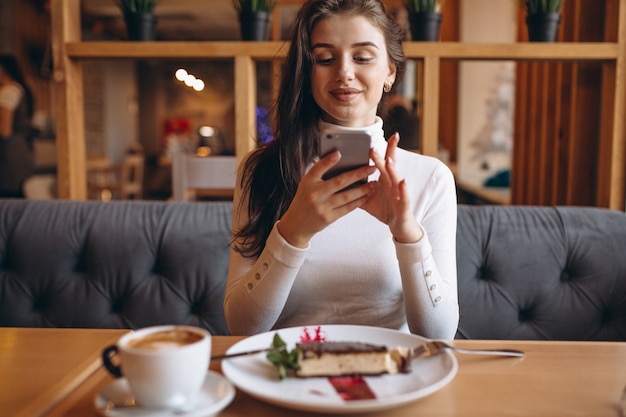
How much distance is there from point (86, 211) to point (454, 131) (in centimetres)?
515

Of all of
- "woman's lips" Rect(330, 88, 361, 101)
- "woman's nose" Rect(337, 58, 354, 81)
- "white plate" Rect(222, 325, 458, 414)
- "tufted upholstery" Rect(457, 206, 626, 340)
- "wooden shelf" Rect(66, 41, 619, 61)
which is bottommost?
"tufted upholstery" Rect(457, 206, 626, 340)

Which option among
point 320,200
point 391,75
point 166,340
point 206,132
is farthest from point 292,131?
point 206,132

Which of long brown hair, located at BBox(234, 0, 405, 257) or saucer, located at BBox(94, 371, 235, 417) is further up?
long brown hair, located at BBox(234, 0, 405, 257)

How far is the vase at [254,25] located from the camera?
1966mm

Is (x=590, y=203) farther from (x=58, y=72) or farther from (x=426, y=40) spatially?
(x=58, y=72)

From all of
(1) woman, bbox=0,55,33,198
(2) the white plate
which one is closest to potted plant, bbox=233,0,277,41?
(2) the white plate

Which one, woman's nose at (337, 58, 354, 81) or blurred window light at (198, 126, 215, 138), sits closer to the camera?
woman's nose at (337, 58, 354, 81)

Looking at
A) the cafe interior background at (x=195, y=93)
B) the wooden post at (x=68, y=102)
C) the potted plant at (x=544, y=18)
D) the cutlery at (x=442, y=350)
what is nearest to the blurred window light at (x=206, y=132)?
the cafe interior background at (x=195, y=93)

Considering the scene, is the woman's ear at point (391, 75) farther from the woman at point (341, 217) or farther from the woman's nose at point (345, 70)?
the woman's nose at point (345, 70)

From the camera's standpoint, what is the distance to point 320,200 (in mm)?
1050

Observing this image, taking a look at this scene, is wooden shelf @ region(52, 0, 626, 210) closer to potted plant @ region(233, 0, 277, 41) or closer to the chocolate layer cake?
potted plant @ region(233, 0, 277, 41)

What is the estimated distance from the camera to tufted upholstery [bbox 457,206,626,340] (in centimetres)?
168

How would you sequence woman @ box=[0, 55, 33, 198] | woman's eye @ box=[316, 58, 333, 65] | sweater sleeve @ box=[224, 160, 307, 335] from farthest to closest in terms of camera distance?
woman @ box=[0, 55, 33, 198] < woman's eye @ box=[316, 58, 333, 65] < sweater sleeve @ box=[224, 160, 307, 335]

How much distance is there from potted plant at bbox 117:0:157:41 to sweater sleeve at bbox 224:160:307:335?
1.03 metres
